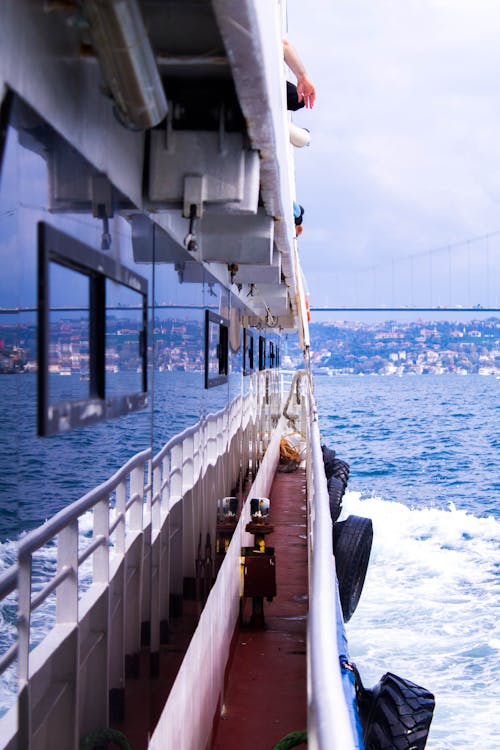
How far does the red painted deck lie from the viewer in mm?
2828

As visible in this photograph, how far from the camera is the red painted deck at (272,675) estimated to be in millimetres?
2828

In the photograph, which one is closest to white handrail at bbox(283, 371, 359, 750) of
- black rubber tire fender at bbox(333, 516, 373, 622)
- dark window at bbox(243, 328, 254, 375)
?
dark window at bbox(243, 328, 254, 375)

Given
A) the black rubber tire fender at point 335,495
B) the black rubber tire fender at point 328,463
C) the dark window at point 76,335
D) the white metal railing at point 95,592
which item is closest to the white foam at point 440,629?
the black rubber tire fender at point 335,495

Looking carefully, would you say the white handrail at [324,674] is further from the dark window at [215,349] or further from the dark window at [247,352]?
the dark window at [247,352]

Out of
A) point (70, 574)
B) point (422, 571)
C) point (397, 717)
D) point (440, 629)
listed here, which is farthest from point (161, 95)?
point (422, 571)

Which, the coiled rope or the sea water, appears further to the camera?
the sea water

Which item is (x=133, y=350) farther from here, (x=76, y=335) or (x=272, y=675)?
(x=272, y=675)

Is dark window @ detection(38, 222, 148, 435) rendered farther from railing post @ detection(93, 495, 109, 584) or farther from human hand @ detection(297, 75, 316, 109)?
human hand @ detection(297, 75, 316, 109)

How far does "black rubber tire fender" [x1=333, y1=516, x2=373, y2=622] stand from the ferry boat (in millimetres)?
2402

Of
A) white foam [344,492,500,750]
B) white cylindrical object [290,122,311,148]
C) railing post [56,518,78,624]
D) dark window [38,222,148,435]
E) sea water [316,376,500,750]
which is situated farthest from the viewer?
sea water [316,376,500,750]

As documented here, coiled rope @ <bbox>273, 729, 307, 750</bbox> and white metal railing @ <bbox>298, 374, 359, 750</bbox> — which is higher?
white metal railing @ <bbox>298, 374, 359, 750</bbox>

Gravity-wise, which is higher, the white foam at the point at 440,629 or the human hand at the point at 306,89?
the human hand at the point at 306,89

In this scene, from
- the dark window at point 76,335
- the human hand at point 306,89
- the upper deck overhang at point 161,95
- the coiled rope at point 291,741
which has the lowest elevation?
the coiled rope at point 291,741

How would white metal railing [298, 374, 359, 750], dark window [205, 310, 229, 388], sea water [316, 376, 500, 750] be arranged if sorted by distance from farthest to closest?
sea water [316, 376, 500, 750] < dark window [205, 310, 229, 388] < white metal railing [298, 374, 359, 750]
